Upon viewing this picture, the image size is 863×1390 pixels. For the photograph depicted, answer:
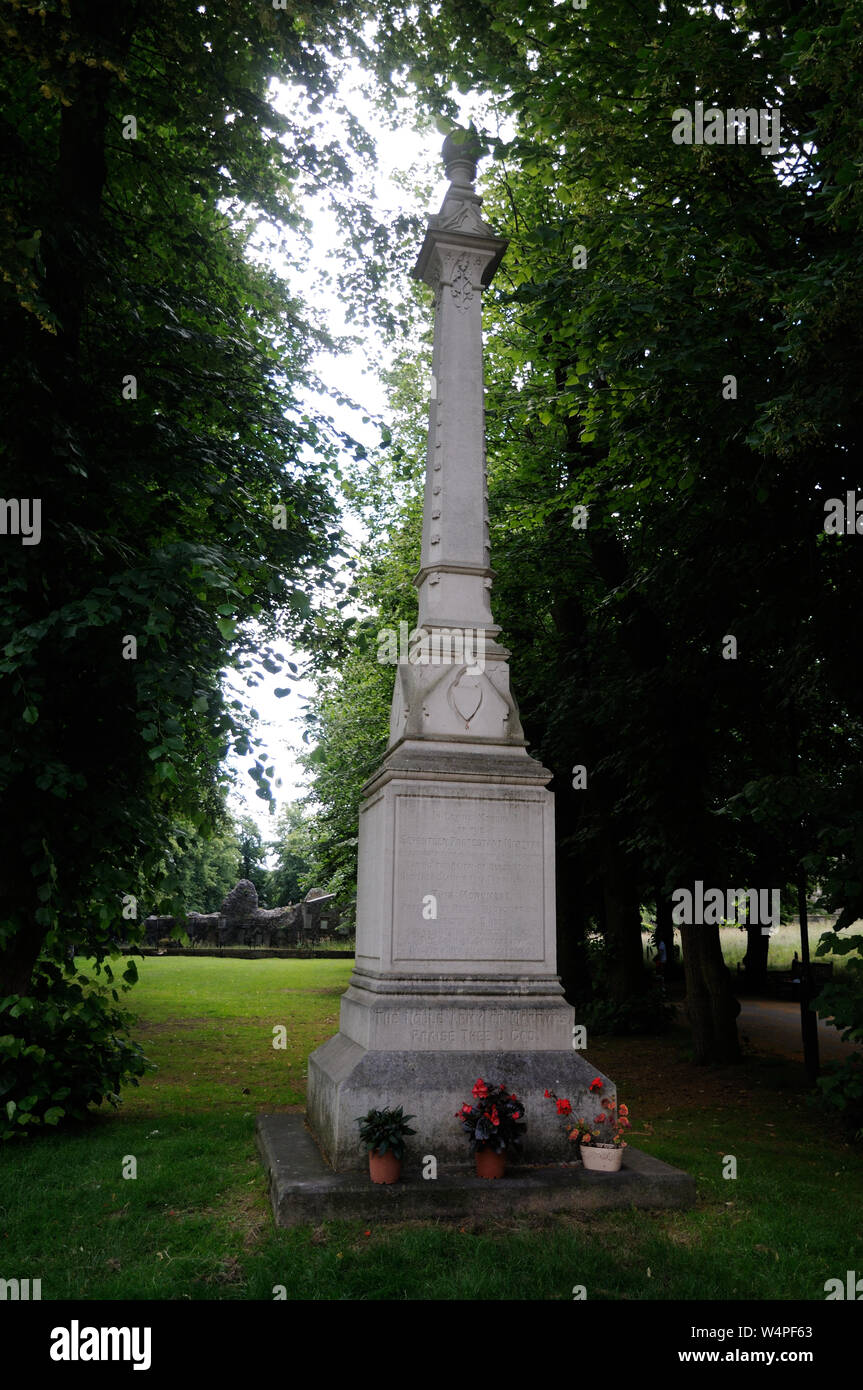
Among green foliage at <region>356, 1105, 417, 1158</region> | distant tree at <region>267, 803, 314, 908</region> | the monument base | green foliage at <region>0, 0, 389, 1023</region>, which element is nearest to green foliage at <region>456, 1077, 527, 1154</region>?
the monument base

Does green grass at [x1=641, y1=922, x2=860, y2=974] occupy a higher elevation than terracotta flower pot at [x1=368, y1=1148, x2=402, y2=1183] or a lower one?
lower

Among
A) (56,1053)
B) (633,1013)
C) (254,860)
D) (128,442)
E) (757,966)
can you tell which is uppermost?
(128,442)

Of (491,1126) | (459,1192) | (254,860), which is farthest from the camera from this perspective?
(254,860)

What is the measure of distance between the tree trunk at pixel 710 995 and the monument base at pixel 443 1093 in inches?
280

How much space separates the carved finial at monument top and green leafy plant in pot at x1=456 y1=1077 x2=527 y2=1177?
800 centimetres

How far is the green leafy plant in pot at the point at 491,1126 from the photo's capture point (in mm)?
5969

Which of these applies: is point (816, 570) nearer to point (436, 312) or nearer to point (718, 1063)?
point (436, 312)

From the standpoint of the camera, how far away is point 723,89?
27.7 feet

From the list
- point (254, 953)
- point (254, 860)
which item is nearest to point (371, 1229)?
point (254, 953)

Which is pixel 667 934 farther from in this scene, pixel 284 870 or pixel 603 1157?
pixel 284 870

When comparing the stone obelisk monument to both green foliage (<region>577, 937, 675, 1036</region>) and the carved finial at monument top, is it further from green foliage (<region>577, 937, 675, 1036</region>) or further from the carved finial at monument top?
green foliage (<region>577, 937, 675, 1036</region>)

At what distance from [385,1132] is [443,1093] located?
0.65 m

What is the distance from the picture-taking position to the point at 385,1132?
19.0ft

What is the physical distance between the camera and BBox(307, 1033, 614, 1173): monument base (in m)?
6.19
